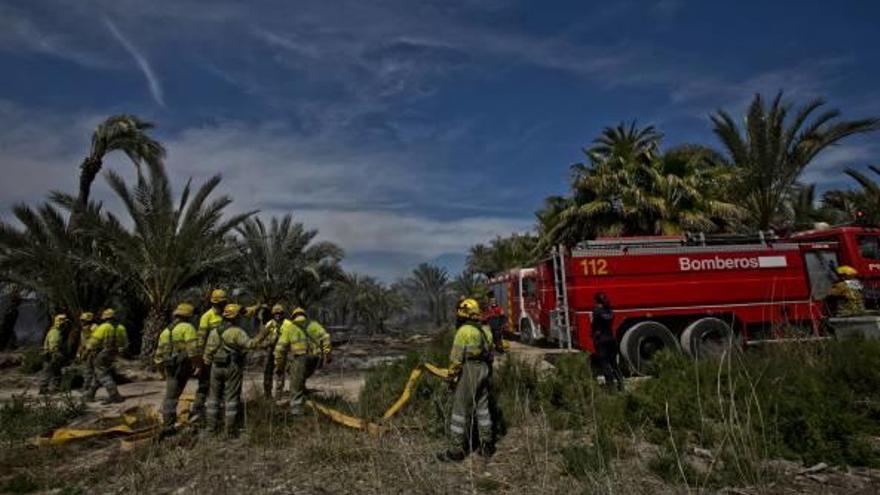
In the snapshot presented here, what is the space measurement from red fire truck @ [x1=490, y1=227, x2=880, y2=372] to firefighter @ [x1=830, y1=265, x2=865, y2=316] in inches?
16.7

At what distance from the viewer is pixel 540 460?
6.20m

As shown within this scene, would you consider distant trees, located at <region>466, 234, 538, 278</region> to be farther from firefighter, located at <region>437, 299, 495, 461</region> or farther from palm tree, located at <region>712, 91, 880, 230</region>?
firefighter, located at <region>437, 299, 495, 461</region>

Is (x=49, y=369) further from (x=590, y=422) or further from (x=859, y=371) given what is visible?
(x=859, y=371)

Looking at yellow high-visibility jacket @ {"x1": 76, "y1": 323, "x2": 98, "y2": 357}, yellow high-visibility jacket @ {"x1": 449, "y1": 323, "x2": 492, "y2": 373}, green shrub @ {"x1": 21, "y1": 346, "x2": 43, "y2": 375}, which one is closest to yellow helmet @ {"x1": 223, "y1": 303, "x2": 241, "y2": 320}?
yellow high-visibility jacket @ {"x1": 449, "y1": 323, "x2": 492, "y2": 373}

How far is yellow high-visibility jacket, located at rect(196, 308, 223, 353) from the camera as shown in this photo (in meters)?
8.24

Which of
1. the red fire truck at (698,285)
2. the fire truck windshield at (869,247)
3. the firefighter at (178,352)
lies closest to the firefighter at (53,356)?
the firefighter at (178,352)

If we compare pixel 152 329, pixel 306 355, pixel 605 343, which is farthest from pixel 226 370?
pixel 152 329

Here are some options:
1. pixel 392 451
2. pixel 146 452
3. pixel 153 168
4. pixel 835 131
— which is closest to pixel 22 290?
pixel 153 168

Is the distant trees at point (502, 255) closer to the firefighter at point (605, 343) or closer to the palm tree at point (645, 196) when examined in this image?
the palm tree at point (645, 196)

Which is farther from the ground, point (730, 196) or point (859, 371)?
point (730, 196)

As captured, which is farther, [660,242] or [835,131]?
[835,131]

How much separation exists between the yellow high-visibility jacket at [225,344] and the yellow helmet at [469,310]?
11.3 ft

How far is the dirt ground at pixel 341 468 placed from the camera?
530cm

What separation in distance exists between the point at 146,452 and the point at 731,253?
1189cm
